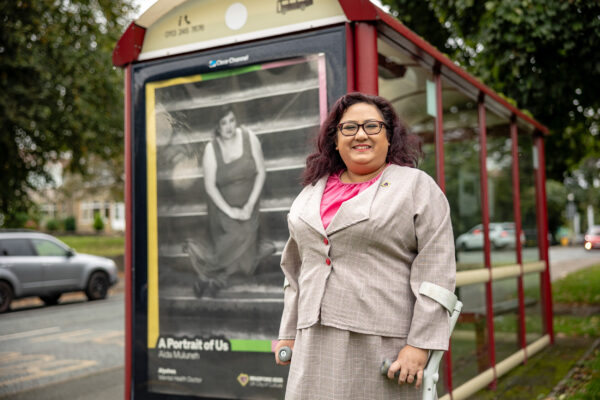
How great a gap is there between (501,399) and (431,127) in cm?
240

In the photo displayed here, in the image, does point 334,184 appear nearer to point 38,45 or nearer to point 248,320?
point 248,320

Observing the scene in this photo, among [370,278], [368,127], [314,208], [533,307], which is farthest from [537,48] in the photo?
[370,278]

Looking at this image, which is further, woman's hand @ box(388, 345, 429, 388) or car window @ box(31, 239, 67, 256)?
car window @ box(31, 239, 67, 256)

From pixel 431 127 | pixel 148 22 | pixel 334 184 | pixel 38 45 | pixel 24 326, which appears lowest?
pixel 24 326

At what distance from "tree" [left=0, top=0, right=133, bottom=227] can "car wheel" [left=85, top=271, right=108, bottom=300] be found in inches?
128

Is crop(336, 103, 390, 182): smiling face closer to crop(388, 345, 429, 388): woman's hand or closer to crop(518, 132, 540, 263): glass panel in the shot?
crop(388, 345, 429, 388): woman's hand

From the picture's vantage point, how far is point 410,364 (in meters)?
2.20

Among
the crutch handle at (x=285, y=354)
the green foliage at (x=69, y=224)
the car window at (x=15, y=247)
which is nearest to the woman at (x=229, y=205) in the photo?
the crutch handle at (x=285, y=354)

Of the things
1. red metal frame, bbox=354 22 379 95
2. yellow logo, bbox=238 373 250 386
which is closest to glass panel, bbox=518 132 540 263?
red metal frame, bbox=354 22 379 95

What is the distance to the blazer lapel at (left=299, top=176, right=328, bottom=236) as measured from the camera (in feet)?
7.83

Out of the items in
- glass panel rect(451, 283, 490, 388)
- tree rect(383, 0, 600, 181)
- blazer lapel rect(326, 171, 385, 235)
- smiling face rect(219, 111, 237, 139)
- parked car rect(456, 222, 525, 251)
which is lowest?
glass panel rect(451, 283, 490, 388)

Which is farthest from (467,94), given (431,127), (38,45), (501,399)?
(38,45)

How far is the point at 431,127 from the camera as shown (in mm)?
5328

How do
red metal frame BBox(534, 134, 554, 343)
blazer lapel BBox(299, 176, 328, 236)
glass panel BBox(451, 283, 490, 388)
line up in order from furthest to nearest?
red metal frame BBox(534, 134, 554, 343)
glass panel BBox(451, 283, 490, 388)
blazer lapel BBox(299, 176, 328, 236)
